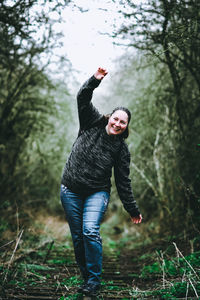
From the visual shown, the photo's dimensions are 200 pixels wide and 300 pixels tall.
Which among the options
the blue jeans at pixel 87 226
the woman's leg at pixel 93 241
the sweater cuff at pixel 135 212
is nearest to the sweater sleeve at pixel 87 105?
the blue jeans at pixel 87 226

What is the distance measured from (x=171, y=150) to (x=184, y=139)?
1.20 ft

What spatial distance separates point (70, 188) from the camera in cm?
267

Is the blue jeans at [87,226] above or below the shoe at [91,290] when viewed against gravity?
above

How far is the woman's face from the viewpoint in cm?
267

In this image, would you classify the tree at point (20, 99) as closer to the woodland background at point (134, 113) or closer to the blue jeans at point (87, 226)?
the woodland background at point (134, 113)

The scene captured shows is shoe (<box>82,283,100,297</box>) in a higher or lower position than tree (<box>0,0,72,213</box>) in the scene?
lower

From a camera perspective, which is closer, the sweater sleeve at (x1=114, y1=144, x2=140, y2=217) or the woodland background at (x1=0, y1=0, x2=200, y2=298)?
the sweater sleeve at (x1=114, y1=144, x2=140, y2=217)

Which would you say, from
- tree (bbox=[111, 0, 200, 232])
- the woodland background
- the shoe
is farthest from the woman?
tree (bbox=[111, 0, 200, 232])

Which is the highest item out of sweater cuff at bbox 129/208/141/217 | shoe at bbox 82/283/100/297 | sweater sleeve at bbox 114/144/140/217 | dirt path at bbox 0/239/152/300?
sweater sleeve at bbox 114/144/140/217

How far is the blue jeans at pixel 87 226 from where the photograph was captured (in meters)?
2.35

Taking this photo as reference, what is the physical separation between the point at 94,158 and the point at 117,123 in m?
0.47

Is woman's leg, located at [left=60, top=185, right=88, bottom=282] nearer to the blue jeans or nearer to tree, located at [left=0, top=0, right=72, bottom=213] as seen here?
the blue jeans

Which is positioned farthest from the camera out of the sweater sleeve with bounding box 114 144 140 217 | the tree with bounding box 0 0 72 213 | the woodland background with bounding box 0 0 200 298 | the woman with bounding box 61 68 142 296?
the tree with bounding box 0 0 72 213

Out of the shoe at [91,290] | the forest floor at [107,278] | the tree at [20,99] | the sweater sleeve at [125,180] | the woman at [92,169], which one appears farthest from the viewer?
the tree at [20,99]
